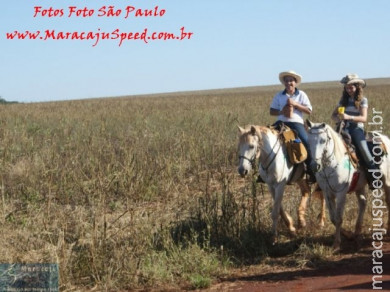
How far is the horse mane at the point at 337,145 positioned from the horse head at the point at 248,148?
92 centimetres

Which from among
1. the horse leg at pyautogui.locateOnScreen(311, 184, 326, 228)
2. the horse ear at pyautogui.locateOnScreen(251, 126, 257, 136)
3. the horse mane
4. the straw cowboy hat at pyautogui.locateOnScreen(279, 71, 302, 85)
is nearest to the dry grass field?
the horse leg at pyautogui.locateOnScreen(311, 184, 326, 228)

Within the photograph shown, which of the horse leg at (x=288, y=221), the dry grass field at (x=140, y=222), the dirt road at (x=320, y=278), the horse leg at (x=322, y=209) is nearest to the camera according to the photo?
the dirt road at (x=320, y=278)

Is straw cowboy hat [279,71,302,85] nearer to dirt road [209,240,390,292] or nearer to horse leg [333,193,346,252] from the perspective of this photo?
horse leg [333,193,346,252]

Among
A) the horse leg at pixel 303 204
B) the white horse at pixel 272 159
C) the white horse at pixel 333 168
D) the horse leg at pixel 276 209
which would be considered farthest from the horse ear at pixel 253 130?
the horse leg at pixel 303 204

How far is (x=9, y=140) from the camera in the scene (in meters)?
10.0

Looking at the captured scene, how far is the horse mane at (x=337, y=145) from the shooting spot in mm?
6145

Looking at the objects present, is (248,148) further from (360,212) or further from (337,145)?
(360,212)

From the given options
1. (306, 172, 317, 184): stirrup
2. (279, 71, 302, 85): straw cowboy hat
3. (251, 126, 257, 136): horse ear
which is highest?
(279, 71, 302, 85): straw cowboy hat

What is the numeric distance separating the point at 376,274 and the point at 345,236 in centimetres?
142

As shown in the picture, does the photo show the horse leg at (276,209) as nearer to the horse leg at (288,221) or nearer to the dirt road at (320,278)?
the horse leg at (288,221)

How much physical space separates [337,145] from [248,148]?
46.7 inches

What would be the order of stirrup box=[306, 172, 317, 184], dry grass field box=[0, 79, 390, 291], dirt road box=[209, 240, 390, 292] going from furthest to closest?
stirrup box=[306, 172, 317, 184]
dry grass field box=[0, 79, 390, 291]
dirt road box=[209, 240, 390, 292]

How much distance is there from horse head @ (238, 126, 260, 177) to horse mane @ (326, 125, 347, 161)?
92cm

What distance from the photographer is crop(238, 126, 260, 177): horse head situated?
230 inches
